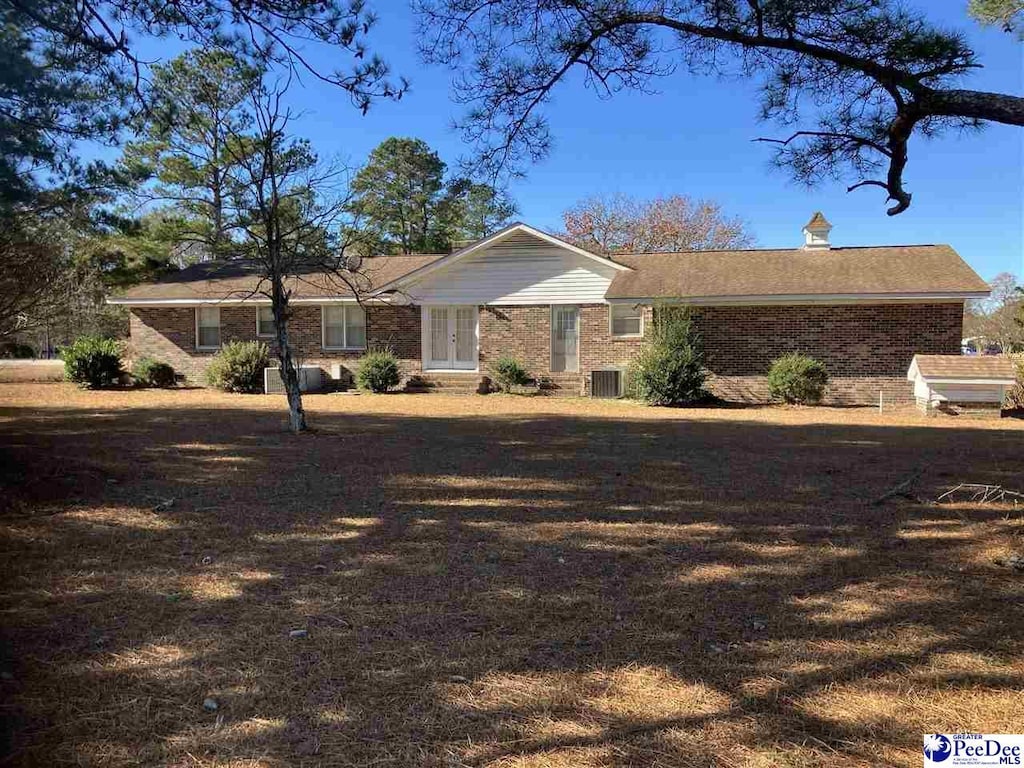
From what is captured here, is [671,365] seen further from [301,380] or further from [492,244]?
[301,380]

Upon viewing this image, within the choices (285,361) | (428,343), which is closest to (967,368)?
(428,343)

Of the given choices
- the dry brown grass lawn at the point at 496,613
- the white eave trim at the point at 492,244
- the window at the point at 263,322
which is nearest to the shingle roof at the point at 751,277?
the white eave trim at the point at 492,244

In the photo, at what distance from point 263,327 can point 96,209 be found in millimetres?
10774

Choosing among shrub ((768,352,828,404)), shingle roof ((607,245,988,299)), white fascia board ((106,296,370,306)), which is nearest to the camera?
shrub ((768,352,828,404))

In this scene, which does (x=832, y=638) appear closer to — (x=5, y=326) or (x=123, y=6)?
(x=123, y=6)

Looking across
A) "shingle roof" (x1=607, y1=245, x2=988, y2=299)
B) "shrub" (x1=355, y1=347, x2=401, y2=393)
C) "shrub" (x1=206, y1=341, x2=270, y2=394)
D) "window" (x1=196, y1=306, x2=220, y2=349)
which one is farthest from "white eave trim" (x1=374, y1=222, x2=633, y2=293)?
"window" (x1=196, y1=306, x2=220, y2=349)

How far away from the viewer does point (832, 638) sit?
11.6 ft

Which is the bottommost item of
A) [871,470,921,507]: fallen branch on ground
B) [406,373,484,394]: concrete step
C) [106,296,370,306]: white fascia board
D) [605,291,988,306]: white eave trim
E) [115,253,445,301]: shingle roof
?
[871,470,921,507]: fallen branch on ground

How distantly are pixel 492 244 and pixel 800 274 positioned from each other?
8.12 meters

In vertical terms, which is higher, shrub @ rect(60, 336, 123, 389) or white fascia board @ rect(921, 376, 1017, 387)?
shrub @ rect(60, 336, 123, 389)

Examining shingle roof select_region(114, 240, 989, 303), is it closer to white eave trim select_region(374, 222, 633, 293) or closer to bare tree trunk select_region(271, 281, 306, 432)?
white eave trim select_region(374, 222, 633, 293)

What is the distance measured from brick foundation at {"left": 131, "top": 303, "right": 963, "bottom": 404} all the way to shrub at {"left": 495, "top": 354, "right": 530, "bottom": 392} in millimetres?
323

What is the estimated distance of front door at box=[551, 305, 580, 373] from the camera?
1909cm

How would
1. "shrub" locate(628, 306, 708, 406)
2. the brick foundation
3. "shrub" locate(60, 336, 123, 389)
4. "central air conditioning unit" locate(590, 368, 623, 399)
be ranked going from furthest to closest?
"shrub" locate(60, 336, 123, 389), "central air conditioning unit" locate(590, 368, 623, 399), the brick foundation, "shrub" locate(628, 306, 708, 406)
